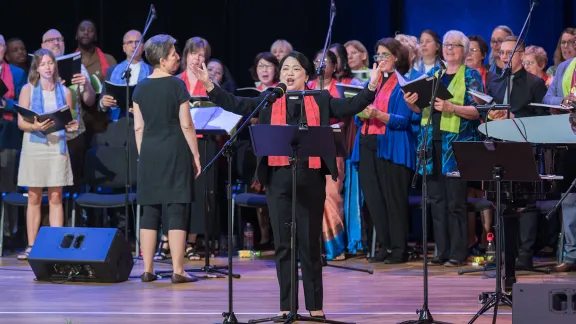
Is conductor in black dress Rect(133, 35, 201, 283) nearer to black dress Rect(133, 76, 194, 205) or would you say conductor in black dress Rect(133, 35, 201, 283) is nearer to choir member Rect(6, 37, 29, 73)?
black dress Rect(133, 76, 194, 205)

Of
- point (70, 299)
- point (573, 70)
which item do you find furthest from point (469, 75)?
point (70, 299)

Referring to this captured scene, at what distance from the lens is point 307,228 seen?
5.52 meters

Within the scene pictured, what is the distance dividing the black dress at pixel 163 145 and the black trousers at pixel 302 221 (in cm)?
153

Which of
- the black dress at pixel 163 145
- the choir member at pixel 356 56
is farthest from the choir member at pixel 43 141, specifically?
the choir member at pixel 356 56

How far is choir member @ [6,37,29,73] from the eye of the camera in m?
9.55

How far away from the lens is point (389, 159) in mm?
8164

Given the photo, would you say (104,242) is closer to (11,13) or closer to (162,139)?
(162,139)

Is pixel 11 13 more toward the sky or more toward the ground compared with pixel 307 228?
more toward the sky

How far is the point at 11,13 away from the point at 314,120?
584 cm

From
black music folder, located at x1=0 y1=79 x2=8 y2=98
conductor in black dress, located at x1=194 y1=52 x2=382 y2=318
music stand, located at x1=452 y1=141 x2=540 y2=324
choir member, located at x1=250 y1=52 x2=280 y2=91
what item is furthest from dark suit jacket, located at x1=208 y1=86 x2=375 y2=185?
black music folder, located at x1=0 y1=79 x2=8 y2=98

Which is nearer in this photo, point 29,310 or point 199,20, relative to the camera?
point 29,310

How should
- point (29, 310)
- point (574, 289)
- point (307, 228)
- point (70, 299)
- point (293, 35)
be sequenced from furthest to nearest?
point (293, 35), point (70, 299), point (29, 310), point (307, 228), point (574, 289)

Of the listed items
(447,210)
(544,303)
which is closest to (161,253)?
(447,210)

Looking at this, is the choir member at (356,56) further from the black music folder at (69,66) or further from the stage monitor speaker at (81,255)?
the stage monitor speaker at (81,255)
